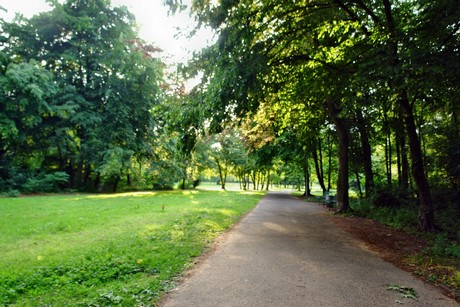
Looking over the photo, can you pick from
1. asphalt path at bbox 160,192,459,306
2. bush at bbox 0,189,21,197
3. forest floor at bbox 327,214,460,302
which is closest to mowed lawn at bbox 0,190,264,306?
asphalt path at bbox 160,192,459,306

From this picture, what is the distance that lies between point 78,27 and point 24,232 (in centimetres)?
2207

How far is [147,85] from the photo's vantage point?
26.1 metres

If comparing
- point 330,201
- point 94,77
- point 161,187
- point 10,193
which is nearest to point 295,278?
point 330,201

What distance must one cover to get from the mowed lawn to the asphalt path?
60 centimetres

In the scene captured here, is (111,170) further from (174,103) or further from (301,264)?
(301,264)

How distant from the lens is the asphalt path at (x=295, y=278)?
13.2 ft

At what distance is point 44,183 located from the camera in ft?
74.2

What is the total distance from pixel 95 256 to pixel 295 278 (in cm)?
406

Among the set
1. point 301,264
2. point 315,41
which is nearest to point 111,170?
point 315,41

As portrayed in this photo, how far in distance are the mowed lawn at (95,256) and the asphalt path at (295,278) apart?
0.60 m

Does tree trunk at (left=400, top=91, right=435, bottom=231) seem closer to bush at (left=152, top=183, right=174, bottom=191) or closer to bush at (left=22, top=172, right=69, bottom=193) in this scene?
bush at (left=22, top=172, right=69, bottom=193)

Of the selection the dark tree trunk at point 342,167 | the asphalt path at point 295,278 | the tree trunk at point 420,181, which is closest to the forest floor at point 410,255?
the asphalt path at point 295,278

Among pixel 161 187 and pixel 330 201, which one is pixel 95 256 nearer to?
pixel 330 201

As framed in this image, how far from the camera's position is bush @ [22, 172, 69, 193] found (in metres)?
21.6
